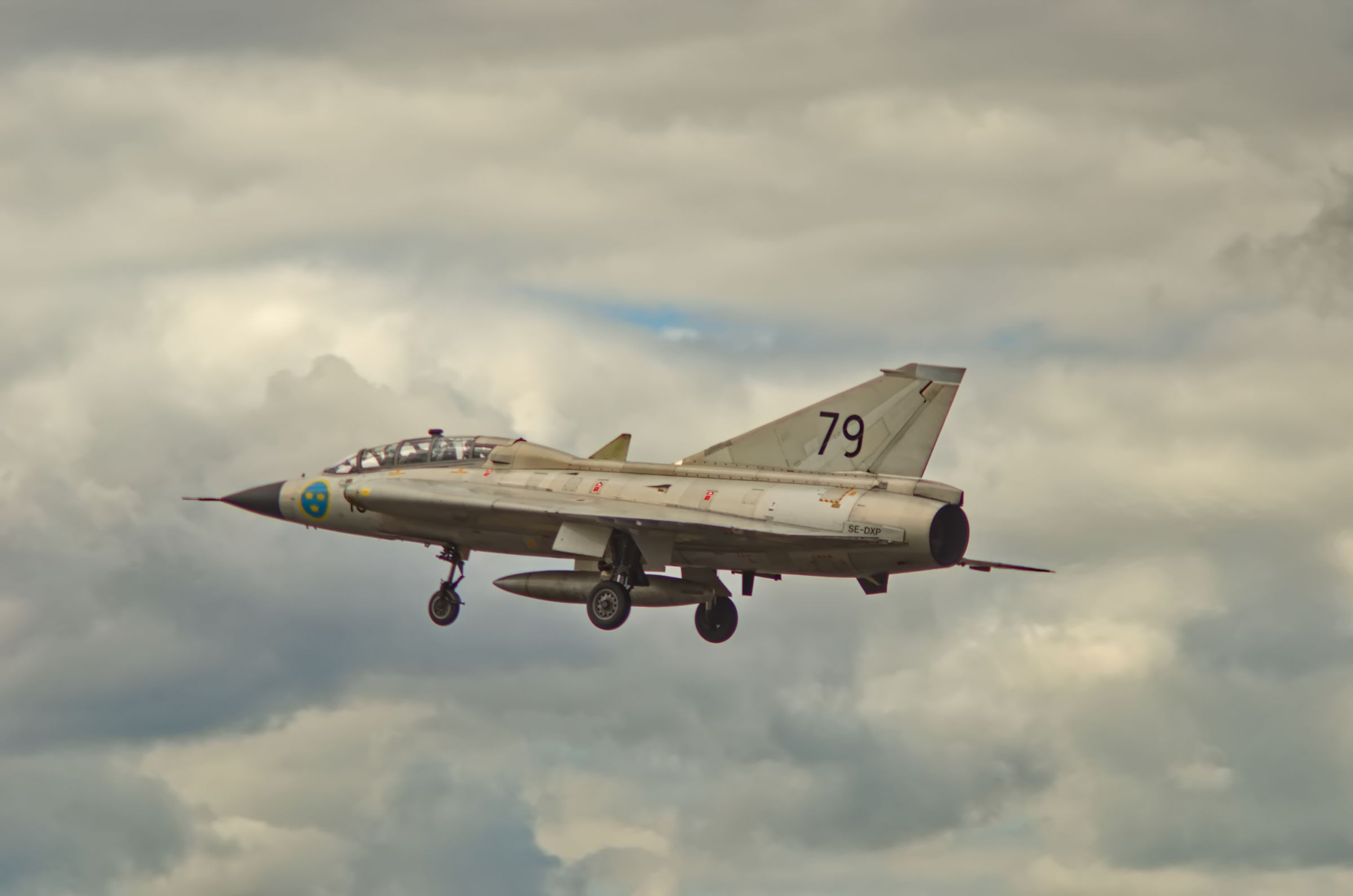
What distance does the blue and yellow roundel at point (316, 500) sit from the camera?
47.5 metres

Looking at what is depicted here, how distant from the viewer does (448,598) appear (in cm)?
4731

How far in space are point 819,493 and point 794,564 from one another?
2264mm

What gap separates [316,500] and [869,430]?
1473 centimetres

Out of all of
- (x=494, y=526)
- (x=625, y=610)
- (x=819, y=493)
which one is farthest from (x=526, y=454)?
(x=819, y=493)

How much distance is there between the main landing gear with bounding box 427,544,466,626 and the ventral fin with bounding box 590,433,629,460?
4713 millimetres

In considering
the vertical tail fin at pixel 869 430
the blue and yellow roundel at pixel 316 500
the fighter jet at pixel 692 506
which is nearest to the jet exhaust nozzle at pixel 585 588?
the fighter jet at pixel 692 506

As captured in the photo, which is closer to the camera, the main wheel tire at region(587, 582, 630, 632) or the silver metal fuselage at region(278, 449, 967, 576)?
the silver metal fuselage at region(278, 449, 967, 576)

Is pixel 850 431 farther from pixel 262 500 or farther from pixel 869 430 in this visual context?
pixel 262 500

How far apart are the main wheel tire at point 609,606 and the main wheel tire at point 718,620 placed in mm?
3732

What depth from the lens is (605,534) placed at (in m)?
43.3

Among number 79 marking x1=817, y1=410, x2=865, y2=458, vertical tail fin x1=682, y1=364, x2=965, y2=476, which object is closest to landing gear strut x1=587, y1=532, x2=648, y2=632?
vertical tail fin x1=682, y1=364, x2=965, y2=476

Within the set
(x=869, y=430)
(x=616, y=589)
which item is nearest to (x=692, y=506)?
(x=616, y=589)

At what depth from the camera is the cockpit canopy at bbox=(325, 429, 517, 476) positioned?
4662 cm

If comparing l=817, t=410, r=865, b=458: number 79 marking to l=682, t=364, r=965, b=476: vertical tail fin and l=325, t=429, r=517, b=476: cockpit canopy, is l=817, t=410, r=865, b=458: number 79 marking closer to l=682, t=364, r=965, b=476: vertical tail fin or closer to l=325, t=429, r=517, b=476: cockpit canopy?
l=682, t=364, r=965, b=476: vertical tail fin
